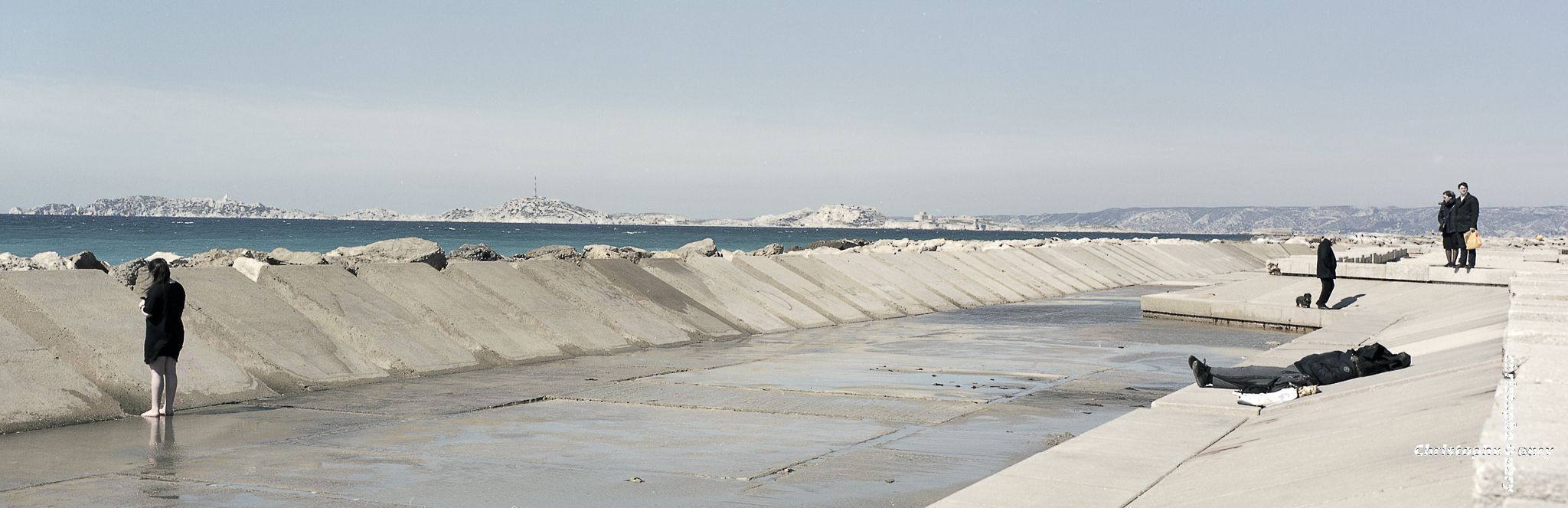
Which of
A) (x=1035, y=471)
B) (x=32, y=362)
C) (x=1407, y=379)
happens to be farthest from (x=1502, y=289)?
(x=32, y=362)

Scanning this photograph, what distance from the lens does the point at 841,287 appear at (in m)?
24.9

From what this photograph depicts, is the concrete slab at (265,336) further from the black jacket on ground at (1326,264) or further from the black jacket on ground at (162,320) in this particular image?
the black jacket on ground at (1326,264)

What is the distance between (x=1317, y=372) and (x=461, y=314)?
9.56 meters

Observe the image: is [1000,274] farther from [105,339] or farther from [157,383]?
[157,383]

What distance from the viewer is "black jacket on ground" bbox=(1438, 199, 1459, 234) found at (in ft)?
78.2

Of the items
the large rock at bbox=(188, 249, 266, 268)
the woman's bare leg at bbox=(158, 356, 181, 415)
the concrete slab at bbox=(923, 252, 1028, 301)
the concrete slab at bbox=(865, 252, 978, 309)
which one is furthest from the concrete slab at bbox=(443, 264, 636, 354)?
the concrete slab at bbox=(923, 252, 1028, 301)

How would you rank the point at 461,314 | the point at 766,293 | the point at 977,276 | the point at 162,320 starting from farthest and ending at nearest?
the point at 977,276
the point at 766,293
the point at 461,314
the point at 162,320

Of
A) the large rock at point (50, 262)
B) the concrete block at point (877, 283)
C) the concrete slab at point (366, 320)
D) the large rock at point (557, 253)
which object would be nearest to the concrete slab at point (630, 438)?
the concrete slab at point (366, 320)

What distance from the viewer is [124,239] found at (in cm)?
9431

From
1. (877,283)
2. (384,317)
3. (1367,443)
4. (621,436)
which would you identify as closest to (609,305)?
(384,317)

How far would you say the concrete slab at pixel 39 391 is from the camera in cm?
961

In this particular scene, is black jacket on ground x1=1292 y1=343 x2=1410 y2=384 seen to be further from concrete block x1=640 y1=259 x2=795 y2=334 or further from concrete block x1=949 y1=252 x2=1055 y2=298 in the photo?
concrete block x1=949 y1=252 x2=1055 y2=298

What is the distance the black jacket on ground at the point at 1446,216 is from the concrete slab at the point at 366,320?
60.5 feet

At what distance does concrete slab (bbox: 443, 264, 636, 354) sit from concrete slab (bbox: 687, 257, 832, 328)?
470 cm
